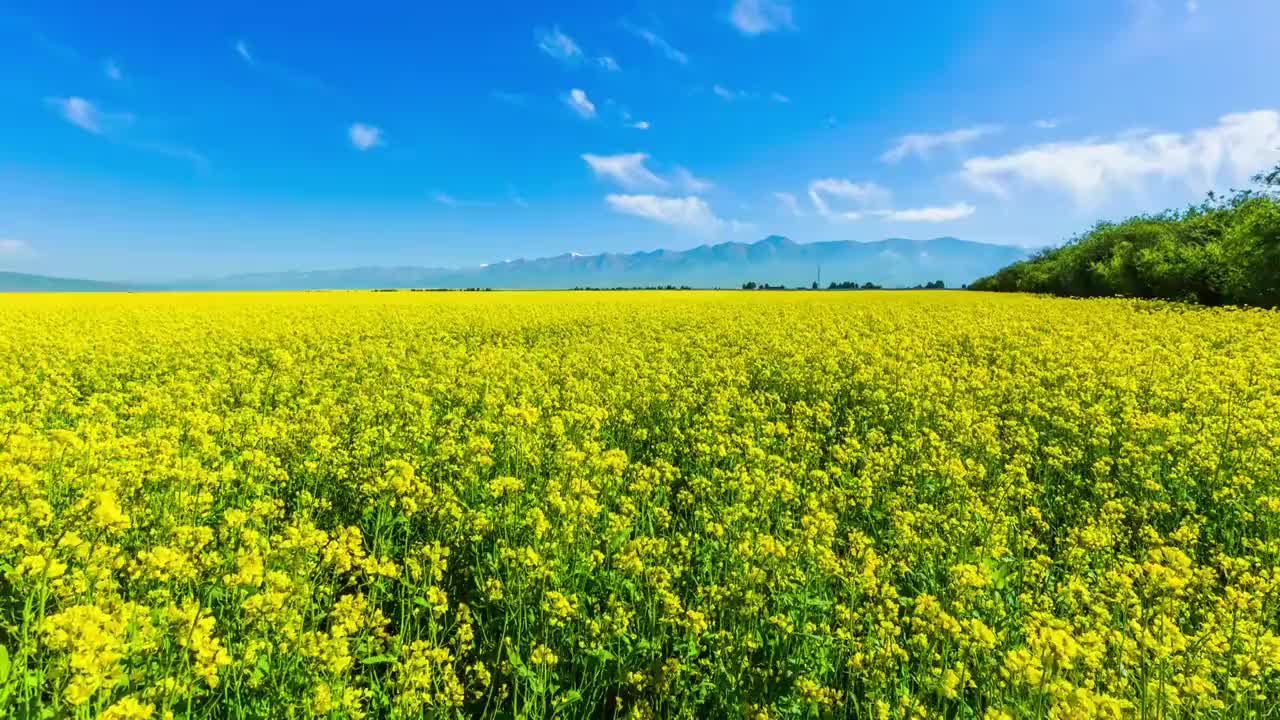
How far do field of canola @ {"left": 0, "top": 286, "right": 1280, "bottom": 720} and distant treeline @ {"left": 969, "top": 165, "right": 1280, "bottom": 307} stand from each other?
88.7ft

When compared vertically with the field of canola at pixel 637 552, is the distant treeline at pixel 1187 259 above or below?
above

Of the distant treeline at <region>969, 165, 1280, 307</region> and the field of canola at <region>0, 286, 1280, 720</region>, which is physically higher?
the distant treeline at <region>969, 165, 1280, 307</region>

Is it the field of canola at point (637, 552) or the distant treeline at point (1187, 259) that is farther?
the distant treeline at point (1187, 259)

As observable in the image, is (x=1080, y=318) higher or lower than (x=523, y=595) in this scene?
higher

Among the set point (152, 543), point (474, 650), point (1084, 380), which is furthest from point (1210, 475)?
point (152, 543)

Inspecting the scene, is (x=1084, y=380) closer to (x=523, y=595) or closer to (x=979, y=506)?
(x=979, y=506)

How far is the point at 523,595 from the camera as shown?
3518 millimetres

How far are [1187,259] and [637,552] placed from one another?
1819 inches

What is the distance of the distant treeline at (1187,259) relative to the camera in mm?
26531

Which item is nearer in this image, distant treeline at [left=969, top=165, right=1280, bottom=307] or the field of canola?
the field of canola

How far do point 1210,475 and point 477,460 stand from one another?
7.34m

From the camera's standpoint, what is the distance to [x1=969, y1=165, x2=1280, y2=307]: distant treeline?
26.5 m

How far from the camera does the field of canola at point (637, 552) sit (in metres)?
2.70

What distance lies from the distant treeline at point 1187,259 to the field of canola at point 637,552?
2704 cm
